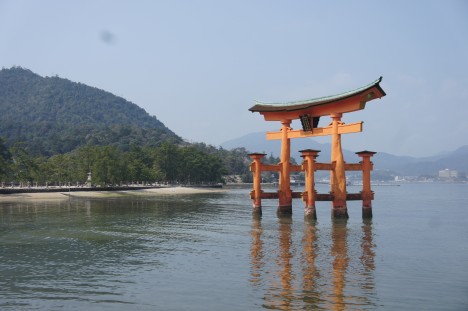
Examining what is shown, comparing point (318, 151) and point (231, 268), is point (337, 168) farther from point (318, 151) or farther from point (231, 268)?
point (231, 268)

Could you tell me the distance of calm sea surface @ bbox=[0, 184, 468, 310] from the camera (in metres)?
13.4

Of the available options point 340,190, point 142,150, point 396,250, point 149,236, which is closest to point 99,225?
point 149,236

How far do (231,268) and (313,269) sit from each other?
2961mm

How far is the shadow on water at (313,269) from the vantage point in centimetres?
1344

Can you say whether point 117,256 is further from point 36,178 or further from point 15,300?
point 36,178

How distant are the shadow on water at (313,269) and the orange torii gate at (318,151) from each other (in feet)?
18.8

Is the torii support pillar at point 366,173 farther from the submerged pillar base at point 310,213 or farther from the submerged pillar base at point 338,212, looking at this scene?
the submerged pillar base at point 310,213

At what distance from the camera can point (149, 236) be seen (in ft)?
88.6

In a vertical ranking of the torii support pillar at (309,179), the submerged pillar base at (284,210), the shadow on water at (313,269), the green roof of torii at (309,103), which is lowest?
the shadow on water at (313,269)

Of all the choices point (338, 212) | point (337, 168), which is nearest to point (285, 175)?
point (337, 168)

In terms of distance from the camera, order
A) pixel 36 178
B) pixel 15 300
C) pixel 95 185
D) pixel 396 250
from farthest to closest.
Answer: pixel 95 185 → pixel 36 178 → pixel 396 250 → pixel 15 300

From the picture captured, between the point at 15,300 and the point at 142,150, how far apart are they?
115187 mm

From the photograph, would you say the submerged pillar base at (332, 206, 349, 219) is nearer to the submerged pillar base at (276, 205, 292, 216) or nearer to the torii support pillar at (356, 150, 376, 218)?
the torii support pillar at (356, 150, 376, 218)

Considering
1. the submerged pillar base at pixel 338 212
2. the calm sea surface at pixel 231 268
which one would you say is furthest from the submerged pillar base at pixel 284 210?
the calm sea surface at pixel 231 268
